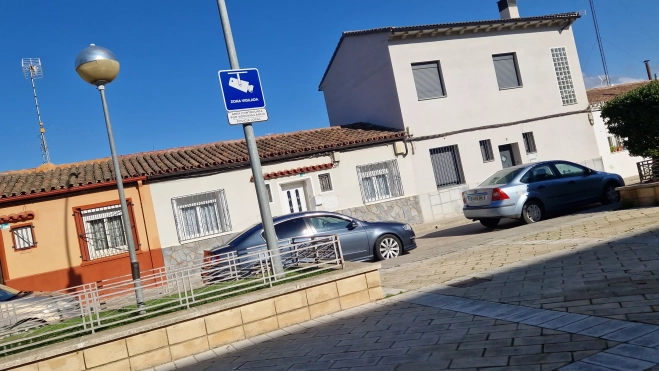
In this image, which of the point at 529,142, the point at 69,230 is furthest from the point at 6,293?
the point at 529,142

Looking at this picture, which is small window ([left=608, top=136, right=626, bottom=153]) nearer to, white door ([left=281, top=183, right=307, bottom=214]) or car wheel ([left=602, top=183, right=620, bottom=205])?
car wheel ([left=602, top=183, right=620, bottom=205])

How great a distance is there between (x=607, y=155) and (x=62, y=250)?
20.3 metres

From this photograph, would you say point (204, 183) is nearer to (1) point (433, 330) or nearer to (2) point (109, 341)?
(2) point (109, 341)

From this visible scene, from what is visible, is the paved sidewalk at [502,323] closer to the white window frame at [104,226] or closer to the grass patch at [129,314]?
the grass patch at [129,314]

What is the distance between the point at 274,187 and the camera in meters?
15.8

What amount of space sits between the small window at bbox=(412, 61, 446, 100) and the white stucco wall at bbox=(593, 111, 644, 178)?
7239mm

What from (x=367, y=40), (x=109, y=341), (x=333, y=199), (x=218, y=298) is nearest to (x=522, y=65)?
(x=367, y=40)

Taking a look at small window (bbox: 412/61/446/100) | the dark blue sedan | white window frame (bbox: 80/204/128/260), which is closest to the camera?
the dark blue sedan

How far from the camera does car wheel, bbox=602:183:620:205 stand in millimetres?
13156

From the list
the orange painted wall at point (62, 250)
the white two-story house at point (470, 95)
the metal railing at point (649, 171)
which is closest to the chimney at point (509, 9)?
the white two-story house at point (470, 95)

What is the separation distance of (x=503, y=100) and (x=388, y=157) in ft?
17.6

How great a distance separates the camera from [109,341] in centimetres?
500

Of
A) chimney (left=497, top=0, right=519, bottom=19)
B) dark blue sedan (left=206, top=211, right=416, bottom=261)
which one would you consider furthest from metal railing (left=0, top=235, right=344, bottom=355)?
chimney (left=497, top=0, right=519, bottom=19)

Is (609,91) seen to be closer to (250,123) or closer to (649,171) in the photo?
(649,171)
